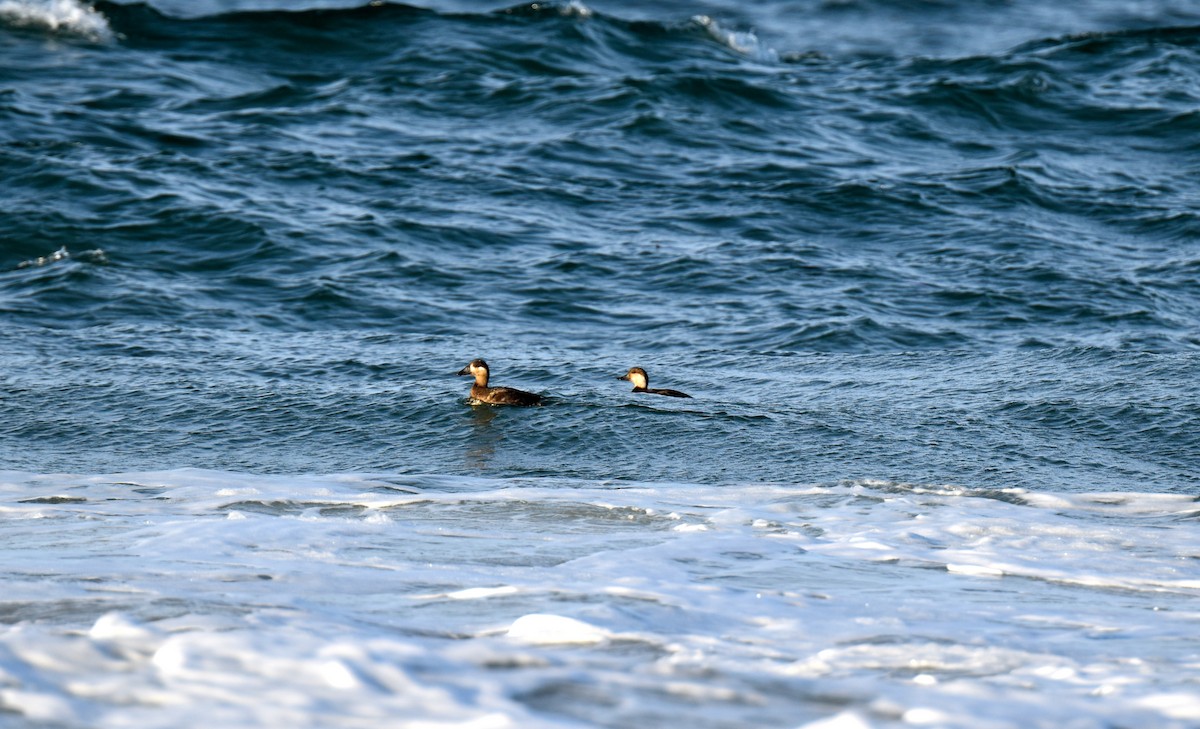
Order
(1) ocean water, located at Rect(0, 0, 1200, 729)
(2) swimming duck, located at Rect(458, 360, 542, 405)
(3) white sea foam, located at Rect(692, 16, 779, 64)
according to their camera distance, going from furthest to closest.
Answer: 1. (3) white sea foam, located at Rect(692, 16, 779, 64)
2. (2) swimming duck, located at Rect(458, 360, 542, 405)
3. (1) ocean water, located at Rect(0, 0, 1200, 729)

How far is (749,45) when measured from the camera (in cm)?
1972

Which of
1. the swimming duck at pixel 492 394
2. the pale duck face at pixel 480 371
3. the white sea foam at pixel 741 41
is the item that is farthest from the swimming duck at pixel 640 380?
the white sea foam at pixel 741 41

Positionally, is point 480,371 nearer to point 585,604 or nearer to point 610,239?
point 610,239

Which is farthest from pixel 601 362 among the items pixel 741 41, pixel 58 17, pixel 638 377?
pixel 58 17

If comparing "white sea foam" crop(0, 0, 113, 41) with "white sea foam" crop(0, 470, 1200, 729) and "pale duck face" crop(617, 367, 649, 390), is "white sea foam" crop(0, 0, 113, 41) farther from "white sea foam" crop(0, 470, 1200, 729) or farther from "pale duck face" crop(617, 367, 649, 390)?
"white sea foam" crop(0, 470, 1200, 729)

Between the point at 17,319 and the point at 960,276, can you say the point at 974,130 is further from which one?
the point at 17,319

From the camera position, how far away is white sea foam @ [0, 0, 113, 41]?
61.0 ft

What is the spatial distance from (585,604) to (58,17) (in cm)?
1608

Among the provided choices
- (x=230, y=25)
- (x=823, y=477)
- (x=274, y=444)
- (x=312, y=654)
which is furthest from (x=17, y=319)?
(x=230, y=25)

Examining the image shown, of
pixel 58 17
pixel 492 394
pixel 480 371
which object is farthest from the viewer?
pixel 58 17

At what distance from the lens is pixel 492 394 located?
928 cm

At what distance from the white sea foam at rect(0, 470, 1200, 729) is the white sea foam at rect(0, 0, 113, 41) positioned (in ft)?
41.2

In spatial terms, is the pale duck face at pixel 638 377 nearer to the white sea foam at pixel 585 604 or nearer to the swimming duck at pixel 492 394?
the swimming duck at pixel 492 394

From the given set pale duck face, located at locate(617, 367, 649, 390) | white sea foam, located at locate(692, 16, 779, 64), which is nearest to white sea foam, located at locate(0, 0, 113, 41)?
white sea foam, located at locate(692, 16, 779, 64)
